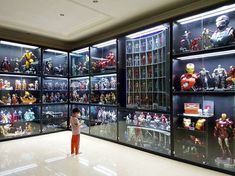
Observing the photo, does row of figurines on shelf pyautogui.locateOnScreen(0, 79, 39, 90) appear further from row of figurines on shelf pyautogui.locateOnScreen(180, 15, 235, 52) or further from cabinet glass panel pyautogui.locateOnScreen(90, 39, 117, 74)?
row of figurines on shelf pyautogui.locateOnScreen(180, 15, 235, 52)

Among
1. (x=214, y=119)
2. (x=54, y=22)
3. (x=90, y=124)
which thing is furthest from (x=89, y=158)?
(x=54, y=22)

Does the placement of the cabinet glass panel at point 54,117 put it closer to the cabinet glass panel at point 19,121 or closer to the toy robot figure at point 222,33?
the cabinet glass panel at point 19,121

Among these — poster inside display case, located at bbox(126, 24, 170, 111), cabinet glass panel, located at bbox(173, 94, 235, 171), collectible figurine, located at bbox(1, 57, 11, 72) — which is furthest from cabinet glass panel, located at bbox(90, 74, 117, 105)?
collectible figurine, located at bbox(1, 57, 11, 72)

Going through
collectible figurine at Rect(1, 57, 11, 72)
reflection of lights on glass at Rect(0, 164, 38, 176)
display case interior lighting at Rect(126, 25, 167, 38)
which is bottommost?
reflection of lights on glass at Rect(0, 164, 38, 176)

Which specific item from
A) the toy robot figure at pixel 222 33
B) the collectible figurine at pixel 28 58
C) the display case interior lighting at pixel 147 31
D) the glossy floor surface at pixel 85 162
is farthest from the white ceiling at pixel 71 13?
the glossy floor surface at pixel 85 162

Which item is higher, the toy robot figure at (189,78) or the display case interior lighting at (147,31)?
the display case interior lighting at (147,31)

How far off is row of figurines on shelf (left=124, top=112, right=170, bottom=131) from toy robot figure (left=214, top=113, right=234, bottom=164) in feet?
3.00

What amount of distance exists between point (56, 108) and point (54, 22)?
2728 mm

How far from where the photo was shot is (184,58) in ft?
12.2

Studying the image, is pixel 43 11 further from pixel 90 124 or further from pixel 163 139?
pixel 163 139

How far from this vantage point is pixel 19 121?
545 centimetres

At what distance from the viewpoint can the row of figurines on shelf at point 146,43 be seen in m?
4.00

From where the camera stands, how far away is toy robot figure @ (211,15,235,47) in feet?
10.1

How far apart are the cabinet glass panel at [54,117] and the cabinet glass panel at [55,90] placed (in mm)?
231
